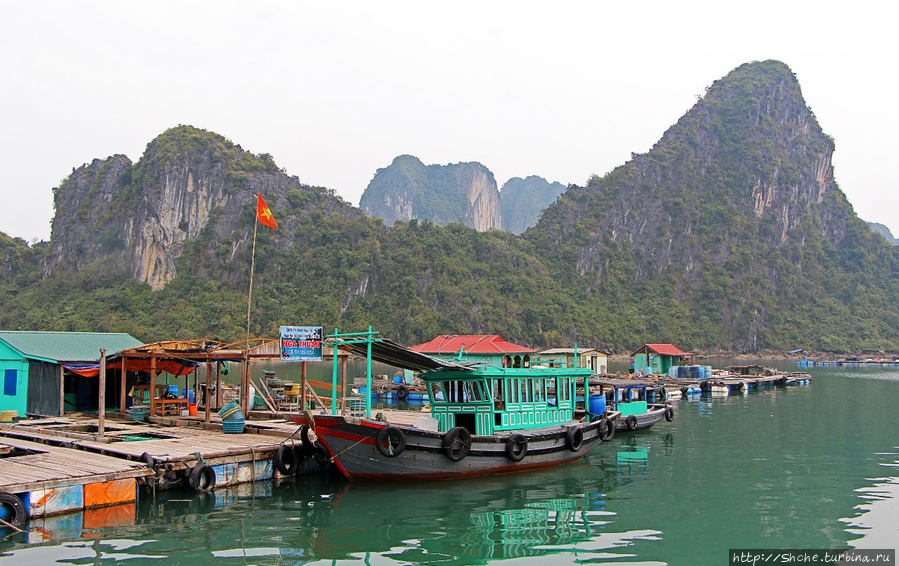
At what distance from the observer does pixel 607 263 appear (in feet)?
402

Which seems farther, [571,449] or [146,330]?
[146,330]

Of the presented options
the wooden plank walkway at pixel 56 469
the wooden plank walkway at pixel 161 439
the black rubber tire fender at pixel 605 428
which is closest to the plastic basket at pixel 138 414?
the wooden plank walkway at pixel 161 439

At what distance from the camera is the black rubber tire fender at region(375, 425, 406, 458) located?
13961mm

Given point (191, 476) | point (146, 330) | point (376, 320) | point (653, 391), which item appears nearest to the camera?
point (191, 476)

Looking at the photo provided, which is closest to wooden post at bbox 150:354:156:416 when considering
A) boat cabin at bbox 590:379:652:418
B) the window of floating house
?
the window of floating house

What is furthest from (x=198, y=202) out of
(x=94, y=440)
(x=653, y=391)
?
(x=94, y=440)

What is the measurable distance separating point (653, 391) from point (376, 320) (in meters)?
60.6

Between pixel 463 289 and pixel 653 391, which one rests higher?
pixel 463 289

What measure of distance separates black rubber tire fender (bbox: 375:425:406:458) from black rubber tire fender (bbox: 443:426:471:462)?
1080 mm

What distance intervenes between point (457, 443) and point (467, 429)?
1.26m

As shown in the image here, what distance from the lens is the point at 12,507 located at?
10.5 m

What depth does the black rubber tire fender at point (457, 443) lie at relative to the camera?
14.7 m

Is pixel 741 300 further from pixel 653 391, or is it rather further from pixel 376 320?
pixel 653 391

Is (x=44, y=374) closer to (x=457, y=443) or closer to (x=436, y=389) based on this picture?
(x=436, y=389)
